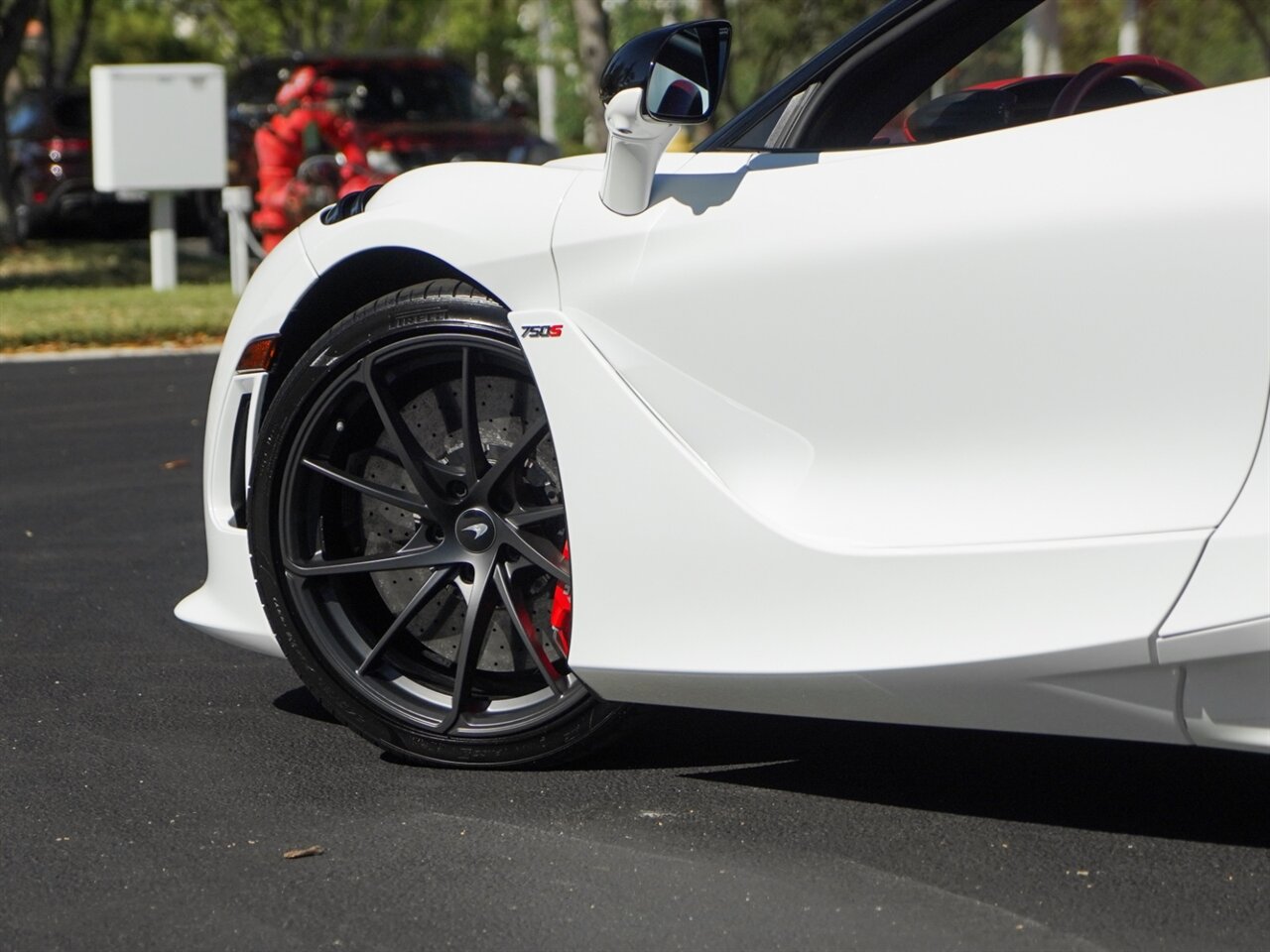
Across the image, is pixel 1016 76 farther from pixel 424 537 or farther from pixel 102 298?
pixel 102 298

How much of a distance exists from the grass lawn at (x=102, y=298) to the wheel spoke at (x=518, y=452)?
9.20 m

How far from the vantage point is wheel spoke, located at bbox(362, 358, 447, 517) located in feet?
10.9

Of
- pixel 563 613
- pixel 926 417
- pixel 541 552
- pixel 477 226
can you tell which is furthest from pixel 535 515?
pixel 926 417

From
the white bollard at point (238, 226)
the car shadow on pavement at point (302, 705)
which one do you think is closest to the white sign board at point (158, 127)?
the white bollard at point (238, 226)

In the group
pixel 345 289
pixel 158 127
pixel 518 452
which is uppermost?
pixel 158 127

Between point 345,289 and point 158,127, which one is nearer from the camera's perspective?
point 345,289

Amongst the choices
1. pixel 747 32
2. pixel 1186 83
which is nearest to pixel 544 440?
pixel 1186 83

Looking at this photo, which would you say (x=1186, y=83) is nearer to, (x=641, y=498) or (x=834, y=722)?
(x=641, y=498)

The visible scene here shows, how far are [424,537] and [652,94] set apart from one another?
92cm

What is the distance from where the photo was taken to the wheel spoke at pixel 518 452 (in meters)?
3.22

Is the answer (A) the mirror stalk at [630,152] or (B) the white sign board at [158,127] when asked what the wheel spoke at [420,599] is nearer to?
(A) the mirror stalk at [630,152]

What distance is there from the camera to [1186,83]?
3.17 m

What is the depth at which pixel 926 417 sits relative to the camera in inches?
110

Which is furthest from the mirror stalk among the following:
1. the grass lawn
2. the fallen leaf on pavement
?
the grass lawn
